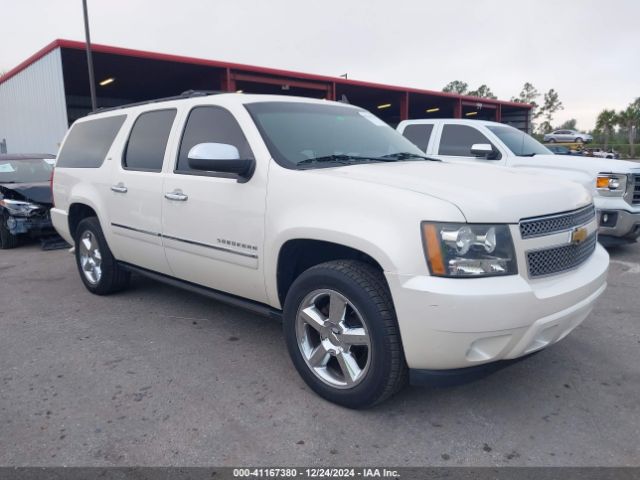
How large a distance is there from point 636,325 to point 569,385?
1.49m

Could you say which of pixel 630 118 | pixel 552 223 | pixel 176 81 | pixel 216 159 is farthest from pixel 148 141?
pixel 630 118

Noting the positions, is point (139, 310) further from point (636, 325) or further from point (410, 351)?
point (636, 325)

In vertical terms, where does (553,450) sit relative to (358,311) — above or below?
below

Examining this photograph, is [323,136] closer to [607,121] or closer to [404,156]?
[404,156]

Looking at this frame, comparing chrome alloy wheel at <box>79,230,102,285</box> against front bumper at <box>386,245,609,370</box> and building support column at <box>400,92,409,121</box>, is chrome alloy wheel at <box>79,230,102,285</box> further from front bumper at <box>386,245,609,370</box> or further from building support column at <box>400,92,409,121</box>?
building support column at <box>400,92,409,121</box>

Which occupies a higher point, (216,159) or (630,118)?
(630,118)

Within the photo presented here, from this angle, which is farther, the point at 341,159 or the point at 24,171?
the point at 24,171

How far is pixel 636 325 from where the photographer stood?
431 centimetres

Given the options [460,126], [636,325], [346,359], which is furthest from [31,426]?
[460,126]

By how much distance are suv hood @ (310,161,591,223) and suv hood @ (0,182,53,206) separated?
638 centimetres

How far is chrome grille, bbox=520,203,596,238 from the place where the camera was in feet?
8.75

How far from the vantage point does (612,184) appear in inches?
260

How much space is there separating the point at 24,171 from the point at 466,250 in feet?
28.2

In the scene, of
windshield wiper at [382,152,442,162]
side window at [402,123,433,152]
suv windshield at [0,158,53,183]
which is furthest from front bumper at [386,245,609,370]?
suv windshield at [0,158,53,183]
